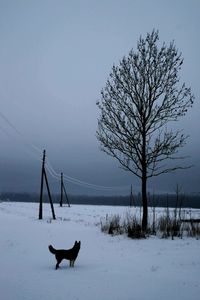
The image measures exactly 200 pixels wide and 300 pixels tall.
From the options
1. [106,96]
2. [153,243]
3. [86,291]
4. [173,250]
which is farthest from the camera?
[106,96]

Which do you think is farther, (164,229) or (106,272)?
(164,229)

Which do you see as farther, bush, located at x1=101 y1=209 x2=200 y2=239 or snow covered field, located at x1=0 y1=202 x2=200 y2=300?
bush, located at x1=101 y1=209 x2=200 y2=239

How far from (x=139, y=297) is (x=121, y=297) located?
0.31 metres

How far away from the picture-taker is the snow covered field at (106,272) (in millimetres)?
5406

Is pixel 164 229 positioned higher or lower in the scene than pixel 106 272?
higher

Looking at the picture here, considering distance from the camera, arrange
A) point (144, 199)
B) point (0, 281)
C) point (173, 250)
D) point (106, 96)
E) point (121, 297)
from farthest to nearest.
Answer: point (106, 96), point (144, 199), point (173, 250), point (0, 281), point (121, 297)

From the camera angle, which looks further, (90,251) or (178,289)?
(90,251)

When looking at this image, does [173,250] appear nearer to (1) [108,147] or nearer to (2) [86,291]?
(2) [86,291]

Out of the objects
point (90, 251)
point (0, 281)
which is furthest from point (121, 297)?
point (90, 251)

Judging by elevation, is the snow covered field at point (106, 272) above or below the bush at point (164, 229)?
below

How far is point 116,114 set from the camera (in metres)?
15.5

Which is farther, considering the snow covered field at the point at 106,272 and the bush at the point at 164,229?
the bush at the point at 164,229

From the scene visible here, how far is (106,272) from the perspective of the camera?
701 centimetres

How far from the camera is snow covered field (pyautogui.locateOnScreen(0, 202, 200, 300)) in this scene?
213 inches
